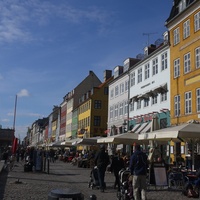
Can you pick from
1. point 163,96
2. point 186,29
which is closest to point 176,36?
point 186,29

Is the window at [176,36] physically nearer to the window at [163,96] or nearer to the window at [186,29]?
the window at [186,29]

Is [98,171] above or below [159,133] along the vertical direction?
below

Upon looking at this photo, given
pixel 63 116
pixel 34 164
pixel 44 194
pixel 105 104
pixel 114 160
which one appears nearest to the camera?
pixel 44 194

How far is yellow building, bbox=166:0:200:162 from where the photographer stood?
25.7 metres

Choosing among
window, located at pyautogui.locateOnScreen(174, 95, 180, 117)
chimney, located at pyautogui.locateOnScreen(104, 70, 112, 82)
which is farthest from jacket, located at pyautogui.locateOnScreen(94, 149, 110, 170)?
chimney, located at pyautogui.locateOnScreen(104, 70, 112, 82)

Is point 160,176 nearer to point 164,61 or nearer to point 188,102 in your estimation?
point 188,102

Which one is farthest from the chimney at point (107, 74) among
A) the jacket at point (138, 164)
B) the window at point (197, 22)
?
the jacket at point (138, 164)

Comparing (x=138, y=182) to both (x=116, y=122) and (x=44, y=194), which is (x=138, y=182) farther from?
(x=116, y=122)

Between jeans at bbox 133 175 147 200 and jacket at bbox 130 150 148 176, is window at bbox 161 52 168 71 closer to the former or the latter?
jacket at bbox 130 150 148 176

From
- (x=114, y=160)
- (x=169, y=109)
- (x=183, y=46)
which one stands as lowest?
(x=114, y=160)

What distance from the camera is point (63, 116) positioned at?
9900 cm

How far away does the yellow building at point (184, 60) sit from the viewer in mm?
25720

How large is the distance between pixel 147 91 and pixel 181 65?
6626 millimetres

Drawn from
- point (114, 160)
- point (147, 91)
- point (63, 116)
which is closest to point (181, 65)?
point (147, 91)
